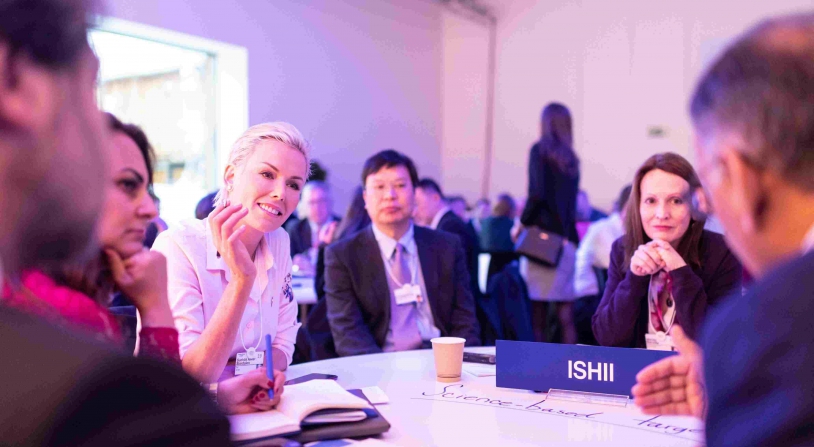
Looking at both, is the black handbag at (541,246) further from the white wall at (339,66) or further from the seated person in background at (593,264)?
the white wall at (339,66)

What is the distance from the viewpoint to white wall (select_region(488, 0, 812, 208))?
8227 mm

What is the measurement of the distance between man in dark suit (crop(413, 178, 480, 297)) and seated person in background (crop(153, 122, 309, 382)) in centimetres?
230

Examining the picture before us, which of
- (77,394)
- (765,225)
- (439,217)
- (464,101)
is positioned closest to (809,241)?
(765,225)

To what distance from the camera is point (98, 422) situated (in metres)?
0.55

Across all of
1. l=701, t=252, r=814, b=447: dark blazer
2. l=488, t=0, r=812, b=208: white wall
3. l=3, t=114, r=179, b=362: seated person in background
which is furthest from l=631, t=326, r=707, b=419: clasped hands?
l=488, t=0, r=812, b=208: white wall

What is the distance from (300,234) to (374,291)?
2.78 m

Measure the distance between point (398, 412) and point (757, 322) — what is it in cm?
100

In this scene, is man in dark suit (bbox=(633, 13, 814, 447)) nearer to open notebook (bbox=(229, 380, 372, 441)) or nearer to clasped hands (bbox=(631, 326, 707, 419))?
clasped hands (bbox=(631, 326, 707, 419))

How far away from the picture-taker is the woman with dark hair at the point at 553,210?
448 centimetres

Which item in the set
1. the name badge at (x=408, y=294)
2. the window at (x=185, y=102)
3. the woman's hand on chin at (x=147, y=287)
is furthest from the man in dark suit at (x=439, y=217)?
the woman's hand on chin at (x=147, y=287)

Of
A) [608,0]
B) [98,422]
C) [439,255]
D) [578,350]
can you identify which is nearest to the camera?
[98,422]

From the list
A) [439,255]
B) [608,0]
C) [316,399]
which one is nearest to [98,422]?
[316,399]

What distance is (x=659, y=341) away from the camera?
2213 mm

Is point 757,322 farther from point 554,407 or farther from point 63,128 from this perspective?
point 554,407
